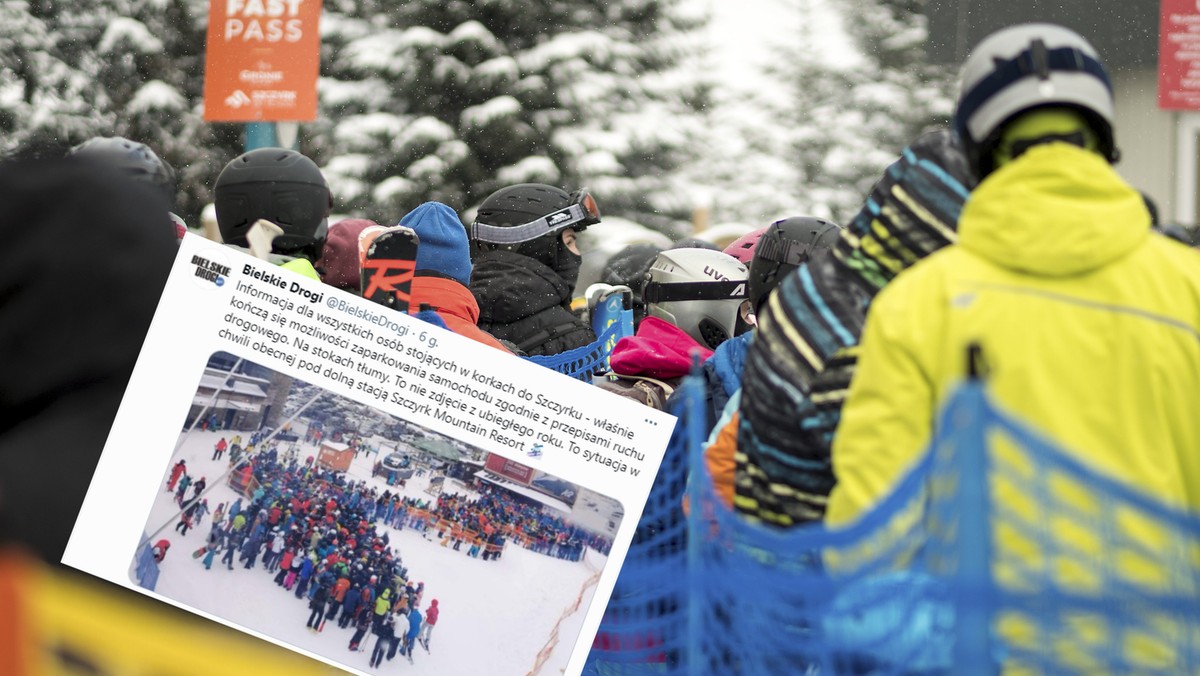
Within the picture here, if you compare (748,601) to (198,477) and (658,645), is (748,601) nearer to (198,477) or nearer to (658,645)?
(658,645)

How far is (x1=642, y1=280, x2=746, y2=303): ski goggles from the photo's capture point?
166 inches

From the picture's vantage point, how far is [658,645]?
2865 mm

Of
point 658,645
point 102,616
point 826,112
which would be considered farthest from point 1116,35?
point 826,112

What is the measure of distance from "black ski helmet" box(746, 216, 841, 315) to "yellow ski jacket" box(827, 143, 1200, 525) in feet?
5.33

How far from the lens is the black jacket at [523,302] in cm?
514

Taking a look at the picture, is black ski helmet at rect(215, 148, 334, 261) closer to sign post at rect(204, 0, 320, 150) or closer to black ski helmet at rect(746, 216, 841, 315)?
black ski helmet at rect(746, 216, 841, 315)

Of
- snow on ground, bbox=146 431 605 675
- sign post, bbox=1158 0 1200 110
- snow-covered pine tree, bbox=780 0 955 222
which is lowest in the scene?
snow on ground, bbox=146 431 605 675

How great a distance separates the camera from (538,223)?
518cm

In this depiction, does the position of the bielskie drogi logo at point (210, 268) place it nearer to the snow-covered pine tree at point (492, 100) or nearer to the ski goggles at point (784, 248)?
the ski goggles at point (784, 248)

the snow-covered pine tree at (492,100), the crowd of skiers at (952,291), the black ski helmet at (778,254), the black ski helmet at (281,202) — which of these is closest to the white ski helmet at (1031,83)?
the crowd of skiers at (952,291)

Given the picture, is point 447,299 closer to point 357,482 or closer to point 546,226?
point 546,226

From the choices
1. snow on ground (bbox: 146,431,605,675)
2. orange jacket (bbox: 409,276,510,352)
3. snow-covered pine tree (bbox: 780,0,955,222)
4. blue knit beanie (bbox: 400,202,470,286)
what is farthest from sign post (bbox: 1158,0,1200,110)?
snow-covered pine tree (bbox: 780,0,955,222)

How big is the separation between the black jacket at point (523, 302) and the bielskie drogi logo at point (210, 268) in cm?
272

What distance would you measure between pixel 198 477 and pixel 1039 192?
1.43m
